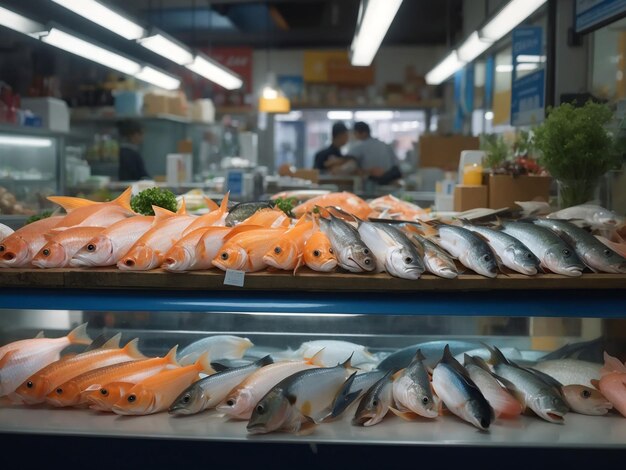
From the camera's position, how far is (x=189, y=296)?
2133mm

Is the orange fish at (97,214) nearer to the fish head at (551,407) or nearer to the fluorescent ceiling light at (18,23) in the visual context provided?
the fish head at (551,407)

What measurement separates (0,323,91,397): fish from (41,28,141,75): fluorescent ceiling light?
15.0 feet

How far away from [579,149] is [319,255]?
1780 millimetres

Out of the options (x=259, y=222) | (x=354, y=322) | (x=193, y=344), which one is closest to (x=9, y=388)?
(x=193, y=344)

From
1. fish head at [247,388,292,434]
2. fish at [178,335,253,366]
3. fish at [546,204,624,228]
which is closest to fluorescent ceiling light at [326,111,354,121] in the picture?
fish at [546,204,624,228]

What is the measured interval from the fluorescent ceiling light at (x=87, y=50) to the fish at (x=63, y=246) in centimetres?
461

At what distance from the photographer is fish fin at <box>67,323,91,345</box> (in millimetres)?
2379

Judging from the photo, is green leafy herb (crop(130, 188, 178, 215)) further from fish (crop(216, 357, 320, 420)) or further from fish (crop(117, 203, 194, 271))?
fish (crop(216, 357, 320, 420))

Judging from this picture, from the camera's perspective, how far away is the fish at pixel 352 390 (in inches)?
82.8

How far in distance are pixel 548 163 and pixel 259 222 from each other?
173 centimetres

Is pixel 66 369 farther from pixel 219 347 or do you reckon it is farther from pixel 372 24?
pixel 372 24

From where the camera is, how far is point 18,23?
581 centimetres

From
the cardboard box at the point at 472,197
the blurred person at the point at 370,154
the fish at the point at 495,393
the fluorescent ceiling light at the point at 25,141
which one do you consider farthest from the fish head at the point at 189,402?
the blurred person at the point at 370,154

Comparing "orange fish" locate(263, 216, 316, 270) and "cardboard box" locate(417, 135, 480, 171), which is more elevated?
"cardboard box" locate(417, 135, 480, 171)
